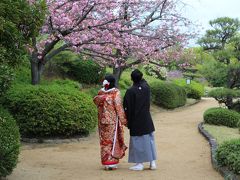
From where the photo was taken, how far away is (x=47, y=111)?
10211 millimetres

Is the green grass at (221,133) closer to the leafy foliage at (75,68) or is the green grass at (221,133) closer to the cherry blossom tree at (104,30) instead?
the cherry blossom tree at (104,30)

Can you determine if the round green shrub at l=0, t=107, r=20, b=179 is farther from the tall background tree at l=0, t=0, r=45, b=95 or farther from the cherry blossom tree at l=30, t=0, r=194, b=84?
the cherry blossom tree at l=30, t=0, r=194, b=84

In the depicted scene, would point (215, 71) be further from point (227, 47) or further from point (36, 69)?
point (36, 69)

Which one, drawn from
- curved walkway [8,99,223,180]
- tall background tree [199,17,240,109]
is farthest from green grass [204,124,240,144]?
tall background tree [199,17,240,109]

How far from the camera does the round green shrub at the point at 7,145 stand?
19.3 ft

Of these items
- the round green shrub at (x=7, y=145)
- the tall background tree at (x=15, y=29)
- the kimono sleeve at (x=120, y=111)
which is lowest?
the round green shrub at (x=7, y=145)

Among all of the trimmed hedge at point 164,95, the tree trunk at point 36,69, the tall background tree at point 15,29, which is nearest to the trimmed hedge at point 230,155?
the tall background tree at point 15,29

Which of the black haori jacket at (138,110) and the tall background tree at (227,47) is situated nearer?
the black haori jacket at (138,110)

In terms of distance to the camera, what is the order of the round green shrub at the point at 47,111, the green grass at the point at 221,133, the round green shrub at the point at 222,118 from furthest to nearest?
the round green shrub at the point at 222,118, the green grass at the point at 221,133, the round green shrub at the point at 47,111

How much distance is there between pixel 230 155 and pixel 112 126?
2111mm

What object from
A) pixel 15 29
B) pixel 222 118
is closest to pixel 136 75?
pixel 15 29

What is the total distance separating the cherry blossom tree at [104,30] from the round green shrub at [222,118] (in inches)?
122

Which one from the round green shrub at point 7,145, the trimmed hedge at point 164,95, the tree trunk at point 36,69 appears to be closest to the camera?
the round green shrub at point 7,145

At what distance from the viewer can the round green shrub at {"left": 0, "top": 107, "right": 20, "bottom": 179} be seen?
588 cm
